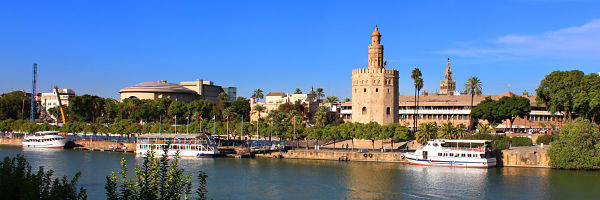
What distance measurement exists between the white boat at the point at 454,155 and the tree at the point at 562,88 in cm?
1499

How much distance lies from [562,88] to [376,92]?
24.5 meters

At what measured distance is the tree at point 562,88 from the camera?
69562 mm

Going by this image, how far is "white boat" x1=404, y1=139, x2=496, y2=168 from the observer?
2299 inches

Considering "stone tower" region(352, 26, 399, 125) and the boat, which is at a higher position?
"stone tower" region(352, 26, 399, 125)

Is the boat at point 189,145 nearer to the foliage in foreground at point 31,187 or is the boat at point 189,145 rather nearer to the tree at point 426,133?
the tree at point 426,133

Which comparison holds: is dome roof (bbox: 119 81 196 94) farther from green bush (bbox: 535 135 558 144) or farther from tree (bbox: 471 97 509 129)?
green bush (bbox: 535 135 558 144)

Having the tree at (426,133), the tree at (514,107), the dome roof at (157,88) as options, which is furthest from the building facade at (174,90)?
the tree at (426,133)

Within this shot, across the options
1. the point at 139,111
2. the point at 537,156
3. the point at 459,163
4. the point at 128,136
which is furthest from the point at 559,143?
the point at 139,111

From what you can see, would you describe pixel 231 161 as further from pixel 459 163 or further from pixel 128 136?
pixel 128 136

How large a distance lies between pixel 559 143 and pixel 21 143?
85.1m

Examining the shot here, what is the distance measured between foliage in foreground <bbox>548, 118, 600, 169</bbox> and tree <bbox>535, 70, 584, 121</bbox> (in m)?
14.3

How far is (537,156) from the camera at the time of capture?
5891 centimetres

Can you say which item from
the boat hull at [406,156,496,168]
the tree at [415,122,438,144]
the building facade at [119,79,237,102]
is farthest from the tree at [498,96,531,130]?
the building facade at [119,79,237,102]

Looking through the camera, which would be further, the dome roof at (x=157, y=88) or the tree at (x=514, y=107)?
the dome roof at (x=157, y=88)
